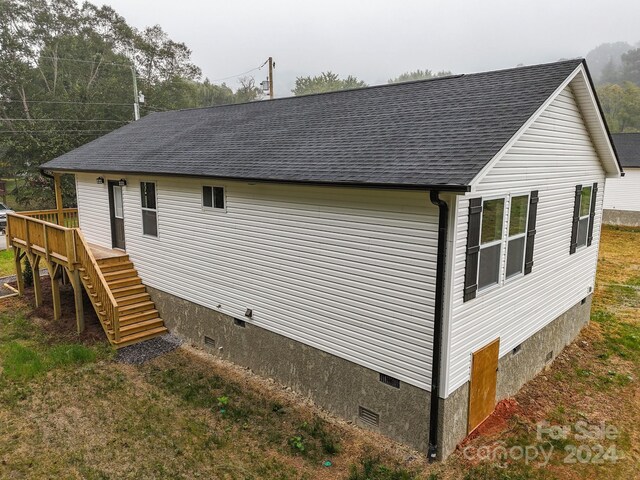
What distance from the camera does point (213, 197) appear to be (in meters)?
8.42

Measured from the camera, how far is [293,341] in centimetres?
736

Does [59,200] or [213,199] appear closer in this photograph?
→ [213,199]

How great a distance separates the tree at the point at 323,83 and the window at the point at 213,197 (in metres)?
68.6

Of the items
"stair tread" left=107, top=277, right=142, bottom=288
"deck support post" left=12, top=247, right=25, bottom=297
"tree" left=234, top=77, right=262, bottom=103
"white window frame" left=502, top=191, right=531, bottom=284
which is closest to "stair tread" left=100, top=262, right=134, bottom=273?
"stair tread" left=107, top=277, right=142, bottom=288

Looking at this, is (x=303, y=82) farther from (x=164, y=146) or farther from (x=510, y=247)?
(x=510, y=247)

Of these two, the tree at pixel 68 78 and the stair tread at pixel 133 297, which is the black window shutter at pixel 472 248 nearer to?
the stair tread at pixel 133 297

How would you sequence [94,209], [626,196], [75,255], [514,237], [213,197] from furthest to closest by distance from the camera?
1. [626,196]
2. [94,209]
3. [75,255]
4. [213,197]
5. [514,237]

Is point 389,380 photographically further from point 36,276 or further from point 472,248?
point 36,276

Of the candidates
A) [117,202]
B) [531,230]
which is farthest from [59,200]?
[531,230]

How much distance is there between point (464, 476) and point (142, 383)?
5.49 metres

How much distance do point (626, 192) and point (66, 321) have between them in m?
28.6

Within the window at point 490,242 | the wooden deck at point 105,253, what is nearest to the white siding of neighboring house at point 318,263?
the window at point 490,242

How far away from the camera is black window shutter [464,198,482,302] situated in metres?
5.50

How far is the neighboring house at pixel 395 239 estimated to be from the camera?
559cm
